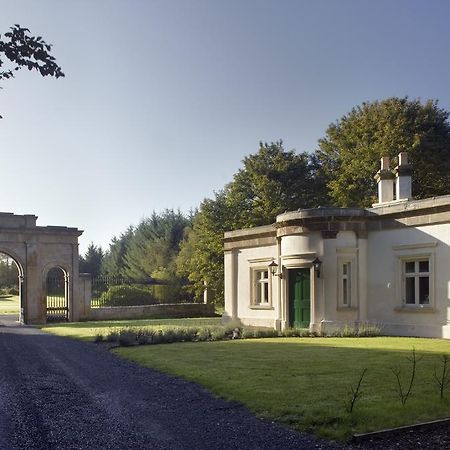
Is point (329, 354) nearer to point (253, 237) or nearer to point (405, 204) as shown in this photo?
point (405, 204)

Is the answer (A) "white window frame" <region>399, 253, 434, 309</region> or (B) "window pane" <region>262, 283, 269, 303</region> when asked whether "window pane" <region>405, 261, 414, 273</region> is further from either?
(B) "window pane" <region>262, 283, 269, 303</region>

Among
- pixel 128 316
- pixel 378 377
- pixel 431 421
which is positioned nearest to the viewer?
pixel 431 421

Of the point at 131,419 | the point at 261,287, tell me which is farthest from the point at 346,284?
the point at 131,419

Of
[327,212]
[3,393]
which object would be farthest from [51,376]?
[327,212]

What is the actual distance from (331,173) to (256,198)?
16.6ft

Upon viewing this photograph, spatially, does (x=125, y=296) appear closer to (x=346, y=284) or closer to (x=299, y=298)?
(x=299, y=298)

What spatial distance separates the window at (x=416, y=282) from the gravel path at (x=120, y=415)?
10.7 meters

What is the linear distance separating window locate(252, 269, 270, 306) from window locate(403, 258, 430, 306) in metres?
6.43

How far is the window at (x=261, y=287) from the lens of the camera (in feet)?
82.9

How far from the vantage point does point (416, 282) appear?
1952cm

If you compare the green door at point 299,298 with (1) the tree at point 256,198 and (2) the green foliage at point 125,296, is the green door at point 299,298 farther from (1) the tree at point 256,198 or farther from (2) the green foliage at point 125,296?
(2) the green foliage at point 125,296

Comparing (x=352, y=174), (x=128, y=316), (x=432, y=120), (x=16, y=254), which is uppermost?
(x=432, y=120)

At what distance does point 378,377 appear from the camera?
1033 centimetres

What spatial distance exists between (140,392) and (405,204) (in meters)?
12.9
